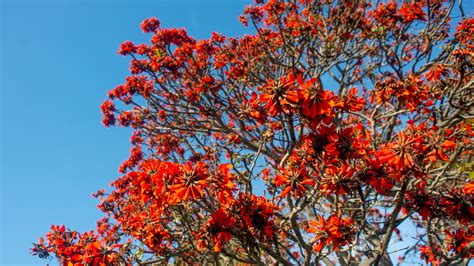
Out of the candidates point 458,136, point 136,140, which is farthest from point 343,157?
point 136,140

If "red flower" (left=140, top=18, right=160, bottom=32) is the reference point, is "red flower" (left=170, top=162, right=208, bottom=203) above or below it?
below

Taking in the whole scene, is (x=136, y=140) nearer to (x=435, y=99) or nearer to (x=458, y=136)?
(x=435, y=99)

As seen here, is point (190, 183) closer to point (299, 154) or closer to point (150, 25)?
point (299, 154)

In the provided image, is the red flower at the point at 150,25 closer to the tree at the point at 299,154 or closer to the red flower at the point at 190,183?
the tree at the point at 299,154

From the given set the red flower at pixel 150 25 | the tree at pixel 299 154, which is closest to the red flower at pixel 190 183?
the tree at pixel 299 154

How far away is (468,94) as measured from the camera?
4898 mm

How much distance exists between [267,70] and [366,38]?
227 centimetres

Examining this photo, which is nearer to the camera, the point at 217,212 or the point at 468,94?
the point at 217,212

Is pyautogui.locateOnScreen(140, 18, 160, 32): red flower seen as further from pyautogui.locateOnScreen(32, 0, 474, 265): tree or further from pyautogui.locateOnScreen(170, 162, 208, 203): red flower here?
pyautogui.locateOnScreen(170, 162, 208, 203): red flower

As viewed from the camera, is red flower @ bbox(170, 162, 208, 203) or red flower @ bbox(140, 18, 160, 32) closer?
red flower @ bbox(170, 162, 208, 203)

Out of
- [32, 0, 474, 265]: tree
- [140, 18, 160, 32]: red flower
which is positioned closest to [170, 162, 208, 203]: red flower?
[32, 0, 474, 265]: tree

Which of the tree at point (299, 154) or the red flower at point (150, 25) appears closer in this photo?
the tree at point (299, 154)

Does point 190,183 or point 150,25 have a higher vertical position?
point 150,25

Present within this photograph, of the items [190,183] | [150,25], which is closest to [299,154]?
[190,183]
